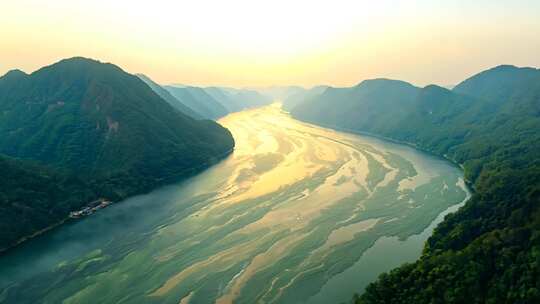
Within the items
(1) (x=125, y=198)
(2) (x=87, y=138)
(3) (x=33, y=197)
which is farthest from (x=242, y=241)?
(2) (x=87, y=138)

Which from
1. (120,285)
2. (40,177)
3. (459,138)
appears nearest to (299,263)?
(120,285)

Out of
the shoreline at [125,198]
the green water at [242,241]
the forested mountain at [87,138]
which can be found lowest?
the green water at [242,241]

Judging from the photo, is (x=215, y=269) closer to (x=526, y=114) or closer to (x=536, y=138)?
(x=536, y=138)

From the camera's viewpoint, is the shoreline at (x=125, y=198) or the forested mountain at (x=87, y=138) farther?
the forested mountain at (x=87, y=138)

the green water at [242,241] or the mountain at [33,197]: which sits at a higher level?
the mountain at [33,197]

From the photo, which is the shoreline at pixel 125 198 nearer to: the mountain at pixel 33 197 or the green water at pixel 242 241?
the mountain at pixel 33 197

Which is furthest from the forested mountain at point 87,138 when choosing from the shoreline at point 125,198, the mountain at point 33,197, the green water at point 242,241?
the green water at point 242,241

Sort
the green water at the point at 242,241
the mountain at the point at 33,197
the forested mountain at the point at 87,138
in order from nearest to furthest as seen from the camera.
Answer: the green water at the point at 242,241 < the mountain at the point at 33,197 < the forested mountain at the point at 87,138
